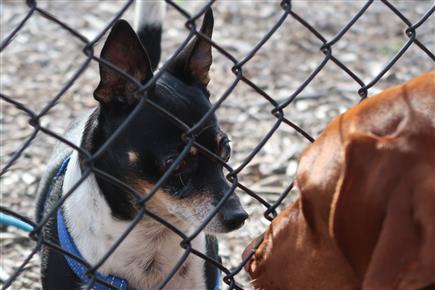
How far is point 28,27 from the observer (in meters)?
6.02

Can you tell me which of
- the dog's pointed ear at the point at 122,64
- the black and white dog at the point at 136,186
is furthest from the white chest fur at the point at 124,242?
the dog's pointed ear at the point at 122,64

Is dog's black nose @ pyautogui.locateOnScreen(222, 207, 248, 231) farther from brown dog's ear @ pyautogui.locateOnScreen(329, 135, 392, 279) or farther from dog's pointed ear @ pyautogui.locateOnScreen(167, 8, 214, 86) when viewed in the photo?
brown dog's ear @ pyautogui.locateOnScreen(329, 135, 392, 279)

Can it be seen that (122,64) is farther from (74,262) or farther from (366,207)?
(366,207)

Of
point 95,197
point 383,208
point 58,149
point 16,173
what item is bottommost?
point 16,173

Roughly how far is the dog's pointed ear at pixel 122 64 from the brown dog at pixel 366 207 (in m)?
0.74

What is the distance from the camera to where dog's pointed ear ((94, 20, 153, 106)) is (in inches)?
110

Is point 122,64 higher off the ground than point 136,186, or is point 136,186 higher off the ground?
point 122,64

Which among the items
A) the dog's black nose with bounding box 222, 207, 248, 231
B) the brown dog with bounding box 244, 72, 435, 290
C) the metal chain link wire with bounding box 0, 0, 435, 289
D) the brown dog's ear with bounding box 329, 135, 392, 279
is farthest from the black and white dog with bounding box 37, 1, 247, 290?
the brown dog's ear with bounding box 329, 135, 392, 279

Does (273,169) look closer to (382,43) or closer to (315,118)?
(315,118)

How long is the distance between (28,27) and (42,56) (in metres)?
0.40

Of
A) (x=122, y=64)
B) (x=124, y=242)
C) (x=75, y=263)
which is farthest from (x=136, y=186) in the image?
(x=122, y=64)

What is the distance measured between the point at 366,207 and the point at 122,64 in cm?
106

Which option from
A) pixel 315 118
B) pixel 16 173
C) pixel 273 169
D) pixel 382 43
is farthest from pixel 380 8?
pixel 16 173

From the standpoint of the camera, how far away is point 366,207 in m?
2.23
